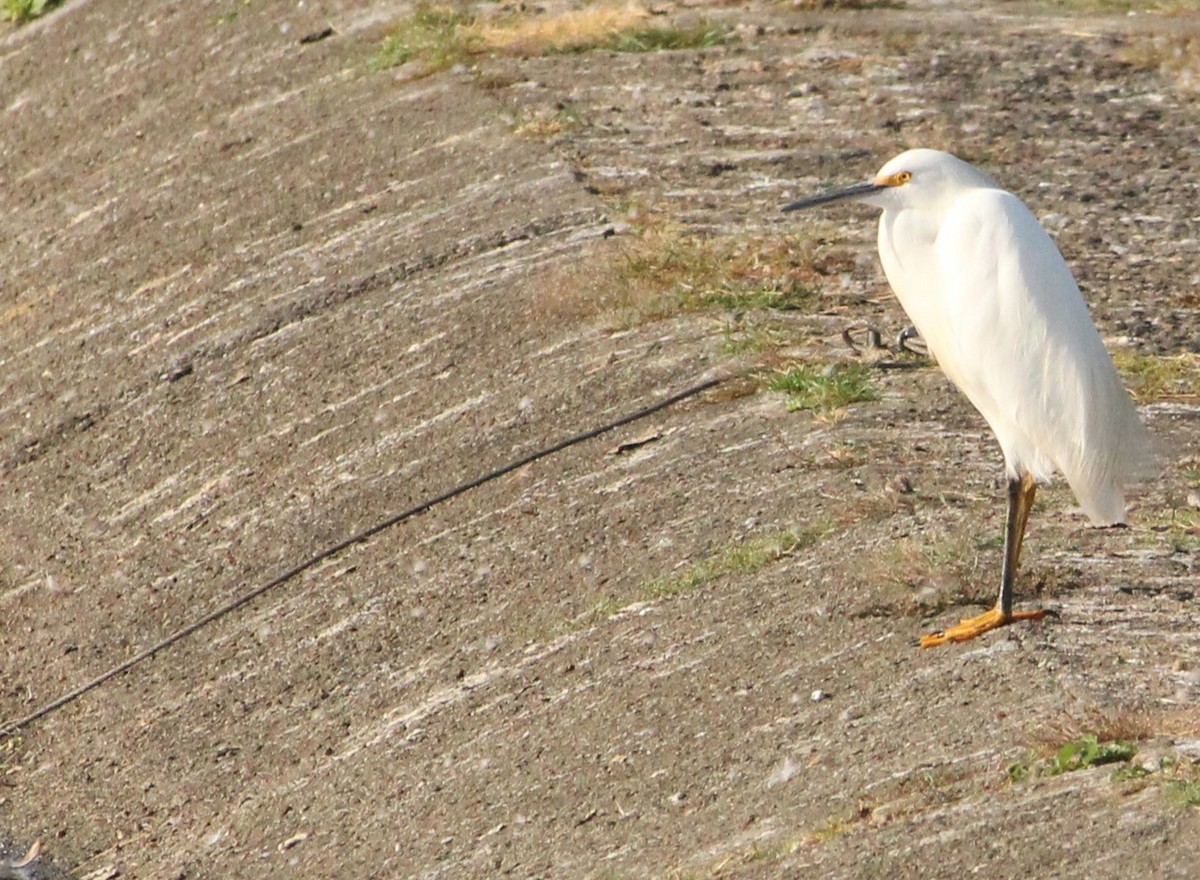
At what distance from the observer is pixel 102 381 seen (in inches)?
344

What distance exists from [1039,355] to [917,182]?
0.65 m

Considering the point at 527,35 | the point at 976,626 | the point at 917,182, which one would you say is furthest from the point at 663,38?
the point at 976,626

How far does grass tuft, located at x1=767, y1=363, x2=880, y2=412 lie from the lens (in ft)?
22.4

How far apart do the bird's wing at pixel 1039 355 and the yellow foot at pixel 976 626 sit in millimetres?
438

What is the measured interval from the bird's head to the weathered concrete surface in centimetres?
92

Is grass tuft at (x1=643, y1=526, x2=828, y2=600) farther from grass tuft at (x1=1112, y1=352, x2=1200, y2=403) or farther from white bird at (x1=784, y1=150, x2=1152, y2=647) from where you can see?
grass tuft at (x1=1112, y1=352, x2=1200, y2=403)

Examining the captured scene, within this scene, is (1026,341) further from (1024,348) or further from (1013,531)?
(1013,531)

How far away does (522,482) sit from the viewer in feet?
23.2

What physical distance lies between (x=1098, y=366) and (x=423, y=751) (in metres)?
2.29

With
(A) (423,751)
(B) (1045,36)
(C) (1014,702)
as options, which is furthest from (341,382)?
(B) (1045,36)

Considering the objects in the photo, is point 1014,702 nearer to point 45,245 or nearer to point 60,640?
point 60,640

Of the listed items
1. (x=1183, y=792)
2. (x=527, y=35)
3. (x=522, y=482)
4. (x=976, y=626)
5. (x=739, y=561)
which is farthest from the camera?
(x=527, y=35)

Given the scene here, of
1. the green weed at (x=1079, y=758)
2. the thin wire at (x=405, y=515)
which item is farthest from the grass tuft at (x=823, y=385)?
the green weed at (x=1079, y=758)

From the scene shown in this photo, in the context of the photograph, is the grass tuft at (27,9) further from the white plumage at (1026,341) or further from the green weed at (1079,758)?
the green weed at (1079,758)
